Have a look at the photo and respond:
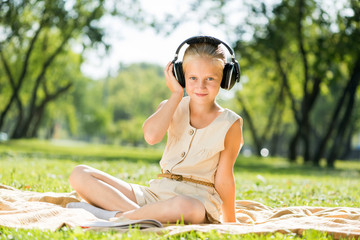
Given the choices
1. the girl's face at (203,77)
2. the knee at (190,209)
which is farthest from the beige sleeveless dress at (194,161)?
the girl's face at (203,77)

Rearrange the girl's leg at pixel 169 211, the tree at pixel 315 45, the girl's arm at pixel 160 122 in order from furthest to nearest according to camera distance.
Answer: the tree at pixel 315 45 → the girl's arm at pixel 160 122 → the girl's leg at pixel 169 211

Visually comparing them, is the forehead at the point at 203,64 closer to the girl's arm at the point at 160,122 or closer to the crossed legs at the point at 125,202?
the girl's arm at the point at 160,122

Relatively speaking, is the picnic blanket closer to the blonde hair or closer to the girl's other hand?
the girl's other hand

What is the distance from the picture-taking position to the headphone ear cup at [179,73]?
3.79 m

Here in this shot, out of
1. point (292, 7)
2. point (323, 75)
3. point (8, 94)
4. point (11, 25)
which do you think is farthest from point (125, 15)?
point (8, 94)

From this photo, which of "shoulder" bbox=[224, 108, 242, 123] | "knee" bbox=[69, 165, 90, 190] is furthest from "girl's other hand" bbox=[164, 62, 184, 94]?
"knee" bbox=[69, 165, 90, 190]

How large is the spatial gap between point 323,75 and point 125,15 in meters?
11.1

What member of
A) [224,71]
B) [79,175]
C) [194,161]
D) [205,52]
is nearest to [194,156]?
[194,161]

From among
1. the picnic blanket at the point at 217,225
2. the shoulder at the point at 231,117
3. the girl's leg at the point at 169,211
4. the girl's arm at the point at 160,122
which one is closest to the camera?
the picnic blanket at the point at 217,225

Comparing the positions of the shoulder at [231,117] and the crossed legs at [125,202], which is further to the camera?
the shoulder at [231,117]

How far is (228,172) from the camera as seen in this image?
380cm

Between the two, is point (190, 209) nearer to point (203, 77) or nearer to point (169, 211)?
point (169, 211)

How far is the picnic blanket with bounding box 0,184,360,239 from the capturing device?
10.8 feet

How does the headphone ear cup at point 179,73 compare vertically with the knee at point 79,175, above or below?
above
